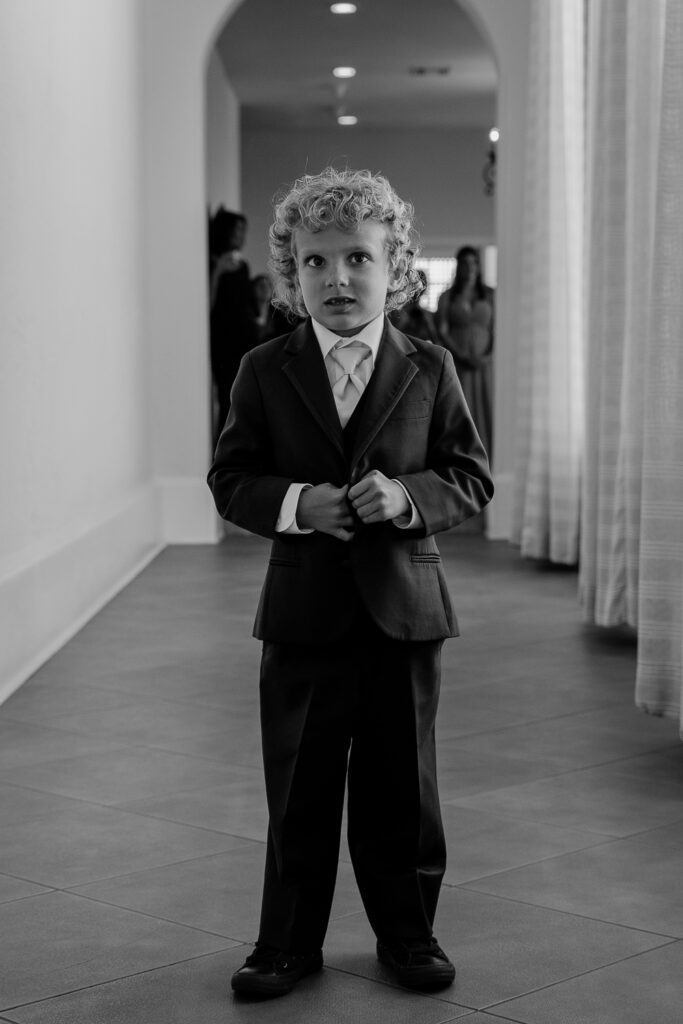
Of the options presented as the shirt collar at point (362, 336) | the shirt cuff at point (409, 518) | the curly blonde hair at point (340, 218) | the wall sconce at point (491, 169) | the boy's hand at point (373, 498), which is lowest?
the shirt cuff at point (409, 518)

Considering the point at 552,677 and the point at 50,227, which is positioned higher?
the point at 50,227

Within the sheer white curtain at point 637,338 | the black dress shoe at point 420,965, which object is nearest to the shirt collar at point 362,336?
the black dress shoe at point 420,965

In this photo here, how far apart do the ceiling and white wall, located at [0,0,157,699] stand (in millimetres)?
4676

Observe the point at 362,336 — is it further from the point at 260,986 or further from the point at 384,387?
the point at 260,986

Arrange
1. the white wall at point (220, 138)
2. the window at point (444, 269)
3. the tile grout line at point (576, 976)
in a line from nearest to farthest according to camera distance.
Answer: the tile grout line at point (576, 976) → the white wall at point (220, 138) → the window at point (444, 269)

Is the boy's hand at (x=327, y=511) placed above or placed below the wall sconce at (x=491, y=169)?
below

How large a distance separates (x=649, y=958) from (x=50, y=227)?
3.85m

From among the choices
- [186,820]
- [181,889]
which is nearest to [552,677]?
[186,820]

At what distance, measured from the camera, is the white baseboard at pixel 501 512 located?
29.3 ft

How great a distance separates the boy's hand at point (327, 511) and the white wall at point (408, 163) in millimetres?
16546

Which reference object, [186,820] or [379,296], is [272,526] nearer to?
[379,296]

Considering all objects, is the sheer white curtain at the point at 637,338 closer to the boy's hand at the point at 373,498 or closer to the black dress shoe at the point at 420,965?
the black dress shoe at the point at 420,965

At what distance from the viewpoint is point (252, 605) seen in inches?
236

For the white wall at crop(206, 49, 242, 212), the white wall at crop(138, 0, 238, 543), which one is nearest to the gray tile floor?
the white wall at crop(138, 0, 238, 543)
